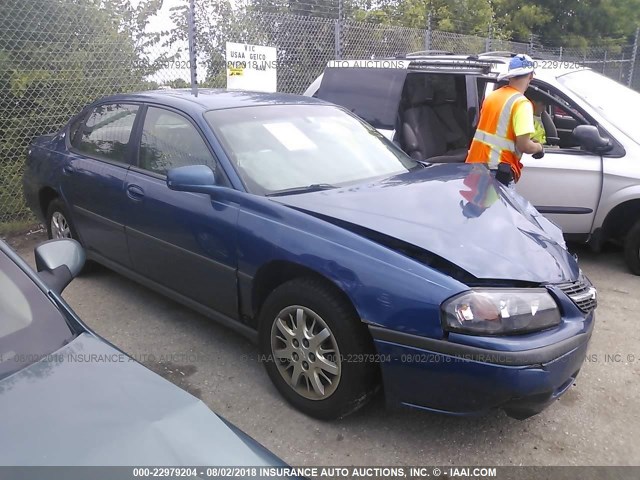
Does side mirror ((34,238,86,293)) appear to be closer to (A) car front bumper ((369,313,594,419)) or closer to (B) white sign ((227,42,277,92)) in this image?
(A) car front bumper ((369,313,594,419))

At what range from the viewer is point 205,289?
11.1 feet

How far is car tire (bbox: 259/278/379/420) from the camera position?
2631 millimetres

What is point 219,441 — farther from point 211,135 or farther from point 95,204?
point 95,204

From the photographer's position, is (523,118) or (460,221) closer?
(460,221)

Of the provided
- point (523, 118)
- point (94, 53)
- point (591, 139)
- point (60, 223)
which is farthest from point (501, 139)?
point (94, 53)

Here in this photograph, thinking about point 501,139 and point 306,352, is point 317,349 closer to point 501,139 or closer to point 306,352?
point 306,352

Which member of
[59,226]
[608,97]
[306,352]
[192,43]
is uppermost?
[192,43]

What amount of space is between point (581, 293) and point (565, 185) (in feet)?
8.37

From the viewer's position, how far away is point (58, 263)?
7.70 feet

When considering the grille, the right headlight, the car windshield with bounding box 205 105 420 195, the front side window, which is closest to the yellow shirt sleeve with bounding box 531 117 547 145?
the car windshield with bounding box 205 105 420 195

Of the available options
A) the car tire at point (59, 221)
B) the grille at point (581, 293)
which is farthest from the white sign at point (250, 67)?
the grille at point (581, 293)

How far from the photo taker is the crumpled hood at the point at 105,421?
1.43 m

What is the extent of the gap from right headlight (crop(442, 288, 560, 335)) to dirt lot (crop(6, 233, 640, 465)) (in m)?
0.72

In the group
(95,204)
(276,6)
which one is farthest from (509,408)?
(276,6)
